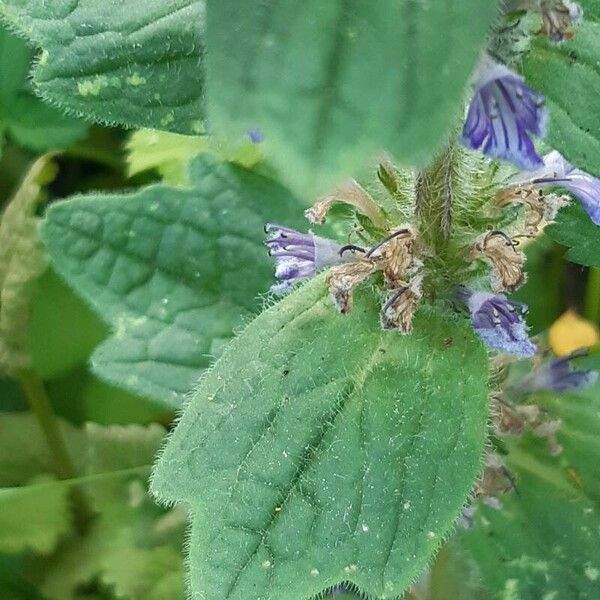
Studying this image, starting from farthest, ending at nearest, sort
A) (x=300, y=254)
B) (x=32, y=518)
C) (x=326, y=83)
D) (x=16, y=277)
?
(x=16, y=277) < (x=32, y=518) < (x=300, y=254) < (x=326, y=83)

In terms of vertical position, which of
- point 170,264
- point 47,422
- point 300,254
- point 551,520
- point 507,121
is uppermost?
point 507,121

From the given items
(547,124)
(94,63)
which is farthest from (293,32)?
(94,63)

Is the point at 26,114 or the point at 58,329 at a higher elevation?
the point at 26,114

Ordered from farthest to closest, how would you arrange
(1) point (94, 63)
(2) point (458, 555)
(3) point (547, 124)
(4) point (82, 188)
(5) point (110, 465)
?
1. (4) point (82, 188)
2. (5) point (110, 465)
3. (2) point (458, 555)
4. (1) point (94, 63)
5. (3) point (547, 124)

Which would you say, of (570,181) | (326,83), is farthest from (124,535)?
(326,83)

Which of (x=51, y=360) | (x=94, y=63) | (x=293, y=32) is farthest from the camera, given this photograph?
(x=51, y=360)

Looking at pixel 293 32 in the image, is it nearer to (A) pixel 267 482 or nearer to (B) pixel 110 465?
(A) pixel 267 482

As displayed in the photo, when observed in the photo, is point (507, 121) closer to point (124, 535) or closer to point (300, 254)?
point (300, 254)
